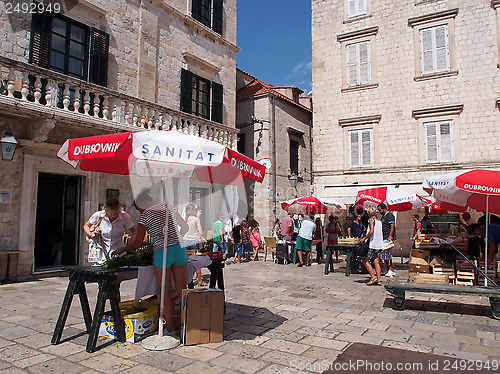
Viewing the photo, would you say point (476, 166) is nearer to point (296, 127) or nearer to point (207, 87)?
point (296, 127)

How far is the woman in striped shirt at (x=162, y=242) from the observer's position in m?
4.57

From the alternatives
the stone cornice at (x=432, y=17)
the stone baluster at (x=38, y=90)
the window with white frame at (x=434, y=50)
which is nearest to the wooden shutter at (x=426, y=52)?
the window with white frame at (x=434, y=50)

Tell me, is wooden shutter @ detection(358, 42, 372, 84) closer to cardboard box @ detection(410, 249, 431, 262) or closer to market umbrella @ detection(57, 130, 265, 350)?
cardboard box @ detection(410, 249, 431, 262)

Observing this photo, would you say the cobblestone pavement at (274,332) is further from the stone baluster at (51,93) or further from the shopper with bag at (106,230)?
the stone baluster at (51,93)

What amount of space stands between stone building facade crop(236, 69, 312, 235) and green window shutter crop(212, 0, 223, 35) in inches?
181

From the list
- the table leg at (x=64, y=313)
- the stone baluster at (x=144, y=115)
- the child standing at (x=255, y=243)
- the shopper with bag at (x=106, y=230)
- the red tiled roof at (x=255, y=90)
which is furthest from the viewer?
the red tiled roof at (x=255, y=90)

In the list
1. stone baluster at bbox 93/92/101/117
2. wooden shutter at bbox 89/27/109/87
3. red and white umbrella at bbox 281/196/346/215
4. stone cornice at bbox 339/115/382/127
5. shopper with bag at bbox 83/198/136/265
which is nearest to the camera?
shopper with bag at bbox 83/198/136/265

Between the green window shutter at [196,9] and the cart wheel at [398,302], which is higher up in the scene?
the green window shutter at [196,9]

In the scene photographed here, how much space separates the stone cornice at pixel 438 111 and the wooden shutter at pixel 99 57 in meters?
12.4

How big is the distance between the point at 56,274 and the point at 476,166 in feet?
49.8

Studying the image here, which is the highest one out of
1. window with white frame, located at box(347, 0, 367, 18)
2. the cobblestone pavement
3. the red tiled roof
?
window with white frame, located at box(347, 0, 367, 18)

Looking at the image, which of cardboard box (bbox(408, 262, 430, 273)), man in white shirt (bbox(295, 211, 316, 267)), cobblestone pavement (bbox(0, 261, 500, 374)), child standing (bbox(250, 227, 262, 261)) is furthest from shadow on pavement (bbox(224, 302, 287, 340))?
child standing (bbox(250, 227, 262, 261))

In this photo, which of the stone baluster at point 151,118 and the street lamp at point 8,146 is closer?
the street lamp at point 8,146

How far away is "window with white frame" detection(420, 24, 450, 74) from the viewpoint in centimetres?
1568
